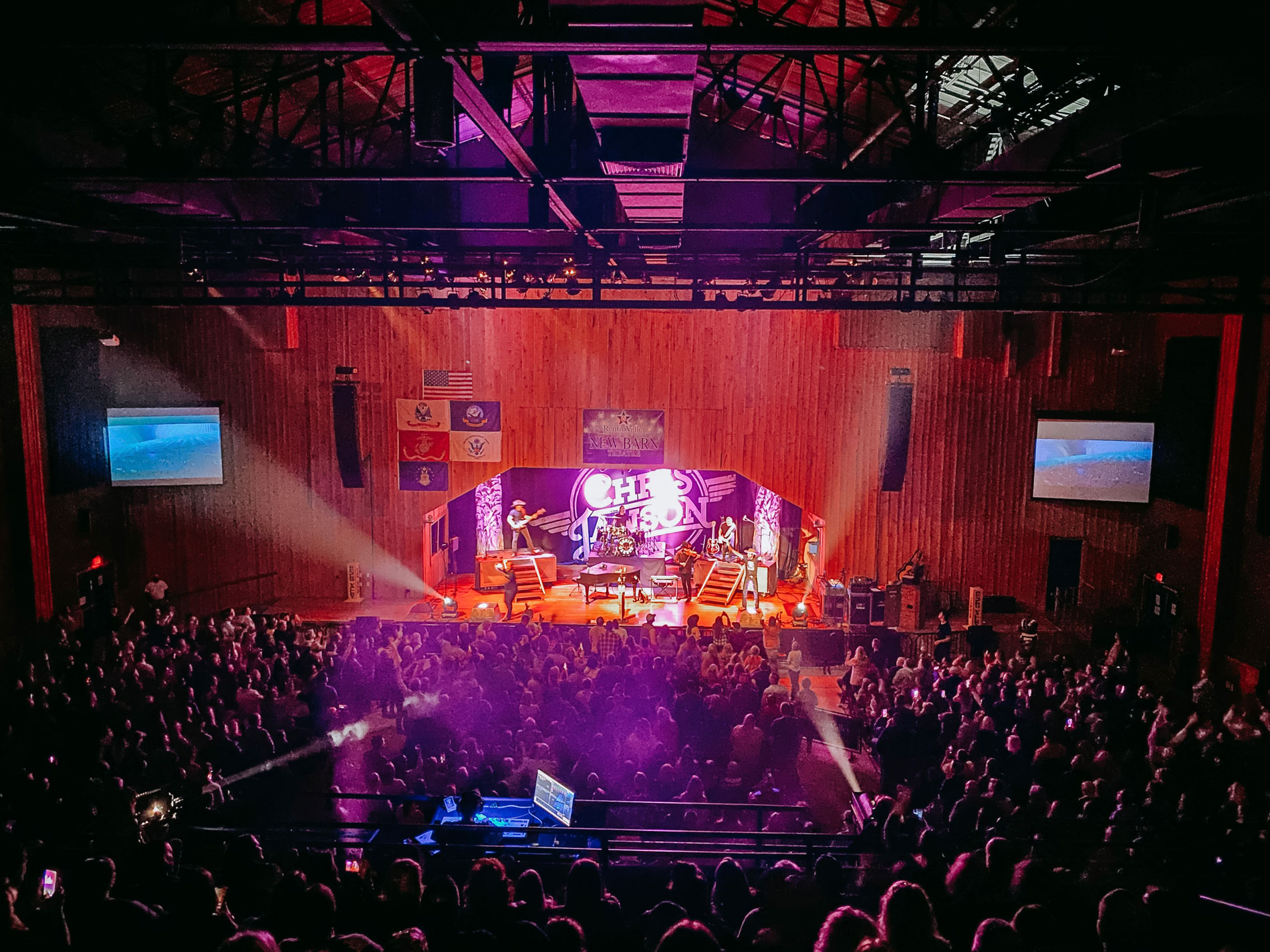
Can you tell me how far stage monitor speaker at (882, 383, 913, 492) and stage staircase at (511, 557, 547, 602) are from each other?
7081 mm

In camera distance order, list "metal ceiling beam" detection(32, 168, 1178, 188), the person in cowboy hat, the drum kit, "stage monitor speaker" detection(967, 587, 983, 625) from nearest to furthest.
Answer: "metal ceiling beam" detection(32, 168, 1178, 188)
"stage monitor speaker" detection(967, 587, 983, 625)
the person in cowboy hat
the drum kit

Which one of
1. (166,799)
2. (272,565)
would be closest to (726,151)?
(272,565)

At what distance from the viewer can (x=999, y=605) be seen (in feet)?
48.2

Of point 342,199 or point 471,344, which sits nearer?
point 342,199

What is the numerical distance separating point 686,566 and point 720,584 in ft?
2.51

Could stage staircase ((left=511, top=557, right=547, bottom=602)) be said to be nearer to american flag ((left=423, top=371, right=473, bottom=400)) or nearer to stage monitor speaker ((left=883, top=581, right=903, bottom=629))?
american flag ((left=423, top=371, right=473, bottom=400))

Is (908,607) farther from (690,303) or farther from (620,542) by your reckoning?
(690,303)

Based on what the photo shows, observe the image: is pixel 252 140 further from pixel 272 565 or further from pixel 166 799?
pixel 272 565

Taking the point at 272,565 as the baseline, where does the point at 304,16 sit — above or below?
above

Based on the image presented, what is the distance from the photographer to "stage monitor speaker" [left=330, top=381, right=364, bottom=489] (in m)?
15.7

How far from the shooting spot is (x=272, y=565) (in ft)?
53.2

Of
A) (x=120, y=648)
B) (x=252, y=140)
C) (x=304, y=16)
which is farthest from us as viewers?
(x=120, y=648)

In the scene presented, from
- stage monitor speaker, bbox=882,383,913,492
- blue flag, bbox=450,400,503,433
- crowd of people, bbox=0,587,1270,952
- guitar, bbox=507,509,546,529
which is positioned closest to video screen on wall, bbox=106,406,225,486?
crowd of people, bbox=0,587,1270,952

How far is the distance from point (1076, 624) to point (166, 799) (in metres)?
14.1
